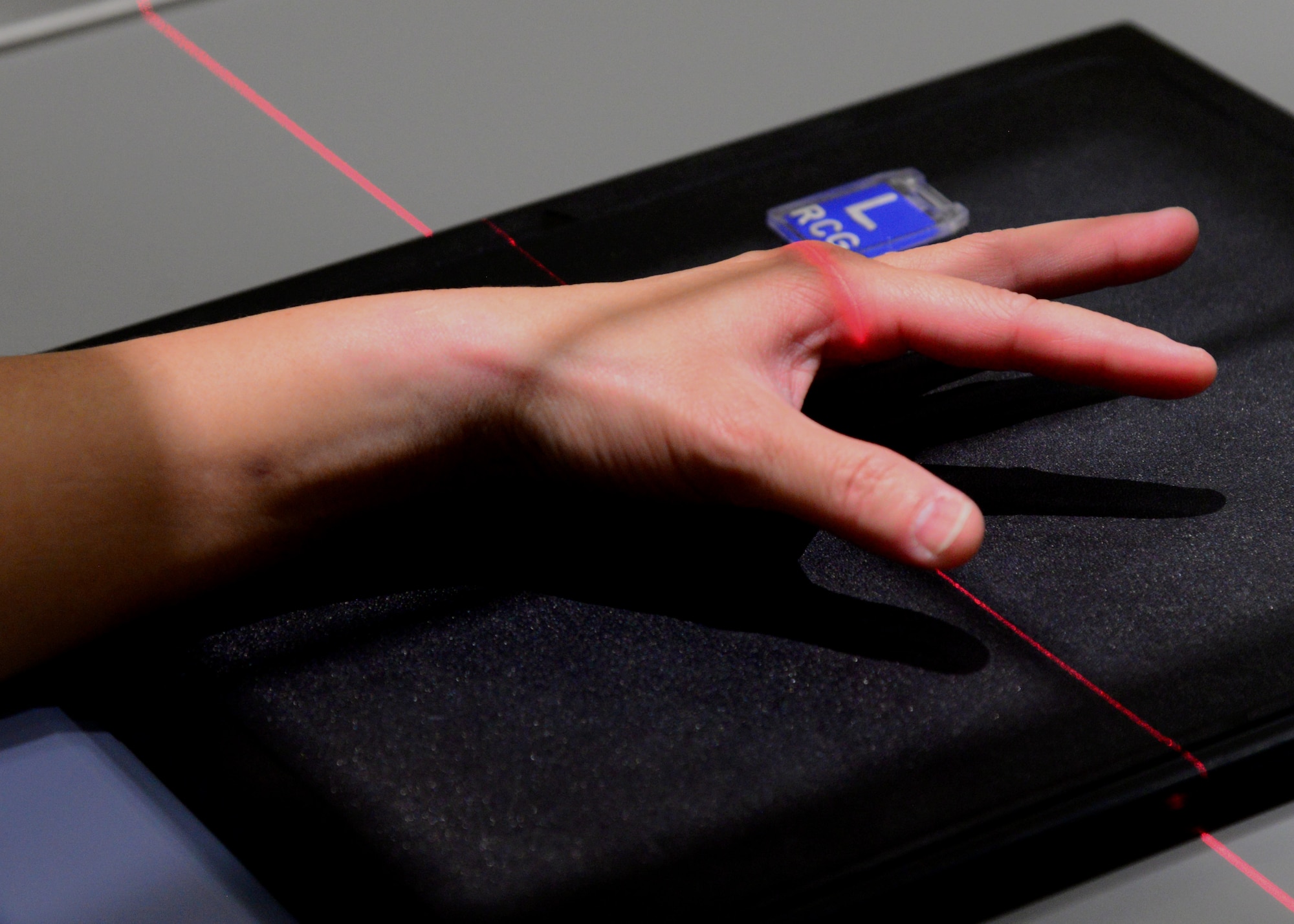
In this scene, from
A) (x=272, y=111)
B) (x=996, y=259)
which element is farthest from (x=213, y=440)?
(x=272, y=111)

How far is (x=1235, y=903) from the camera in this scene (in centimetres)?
65

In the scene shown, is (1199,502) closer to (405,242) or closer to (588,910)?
(588,910)

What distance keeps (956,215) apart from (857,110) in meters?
0.19

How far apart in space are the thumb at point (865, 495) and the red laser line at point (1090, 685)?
7cm

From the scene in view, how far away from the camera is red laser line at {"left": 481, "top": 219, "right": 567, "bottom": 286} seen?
0.96 meters

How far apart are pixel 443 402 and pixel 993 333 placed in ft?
0.96

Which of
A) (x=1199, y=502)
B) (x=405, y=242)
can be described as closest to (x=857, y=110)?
(x=405, y=242)

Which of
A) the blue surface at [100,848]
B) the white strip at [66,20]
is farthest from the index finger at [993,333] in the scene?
the white strip at [66,20]

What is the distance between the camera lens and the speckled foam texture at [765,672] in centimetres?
63

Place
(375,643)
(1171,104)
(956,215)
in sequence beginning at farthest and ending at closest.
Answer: (1171,104) < (956,215) < (375,643)

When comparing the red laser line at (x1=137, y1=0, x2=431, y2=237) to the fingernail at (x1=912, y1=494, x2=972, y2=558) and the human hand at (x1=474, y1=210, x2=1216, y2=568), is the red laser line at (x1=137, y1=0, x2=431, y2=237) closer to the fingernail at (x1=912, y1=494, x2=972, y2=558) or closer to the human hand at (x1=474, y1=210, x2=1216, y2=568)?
the human hand at (x1=474, y1=210, x2=1216, y2=568)

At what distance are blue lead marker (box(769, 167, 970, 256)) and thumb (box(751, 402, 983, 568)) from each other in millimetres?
295

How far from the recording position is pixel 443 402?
74cm

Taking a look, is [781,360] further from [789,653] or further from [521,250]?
[521,250]
